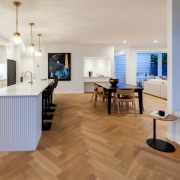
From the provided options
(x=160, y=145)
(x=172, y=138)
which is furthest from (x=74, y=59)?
(x=160, y=145)

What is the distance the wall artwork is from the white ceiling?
2.72m

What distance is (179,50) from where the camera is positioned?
274cm

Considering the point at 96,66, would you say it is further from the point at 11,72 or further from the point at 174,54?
the point at 174,54

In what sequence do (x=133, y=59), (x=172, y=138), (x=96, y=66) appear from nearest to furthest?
(x=172, y=138)
(x=96, y=66)
(x=133, y=59)

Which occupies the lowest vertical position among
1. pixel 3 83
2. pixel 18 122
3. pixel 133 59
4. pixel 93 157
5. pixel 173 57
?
pixel 93 157

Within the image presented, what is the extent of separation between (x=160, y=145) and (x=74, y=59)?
23.0 feet

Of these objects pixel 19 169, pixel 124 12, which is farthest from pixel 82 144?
pixel 124 12

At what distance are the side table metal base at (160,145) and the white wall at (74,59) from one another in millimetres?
6505

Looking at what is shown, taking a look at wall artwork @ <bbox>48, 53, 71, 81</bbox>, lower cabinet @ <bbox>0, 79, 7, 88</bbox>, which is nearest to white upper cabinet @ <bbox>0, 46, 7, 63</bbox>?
lower cabinet @ <bbox>0, 79, 7, 88</bbox>

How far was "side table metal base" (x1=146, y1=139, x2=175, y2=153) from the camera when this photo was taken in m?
2.55

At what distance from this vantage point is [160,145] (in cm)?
268

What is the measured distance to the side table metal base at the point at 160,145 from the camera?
2.55m

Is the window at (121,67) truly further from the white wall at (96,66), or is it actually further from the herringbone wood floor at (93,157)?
the herringbone wood floor at (93,157)

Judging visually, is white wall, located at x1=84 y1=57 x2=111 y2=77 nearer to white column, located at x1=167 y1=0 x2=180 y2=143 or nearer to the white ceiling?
the white ceiling
